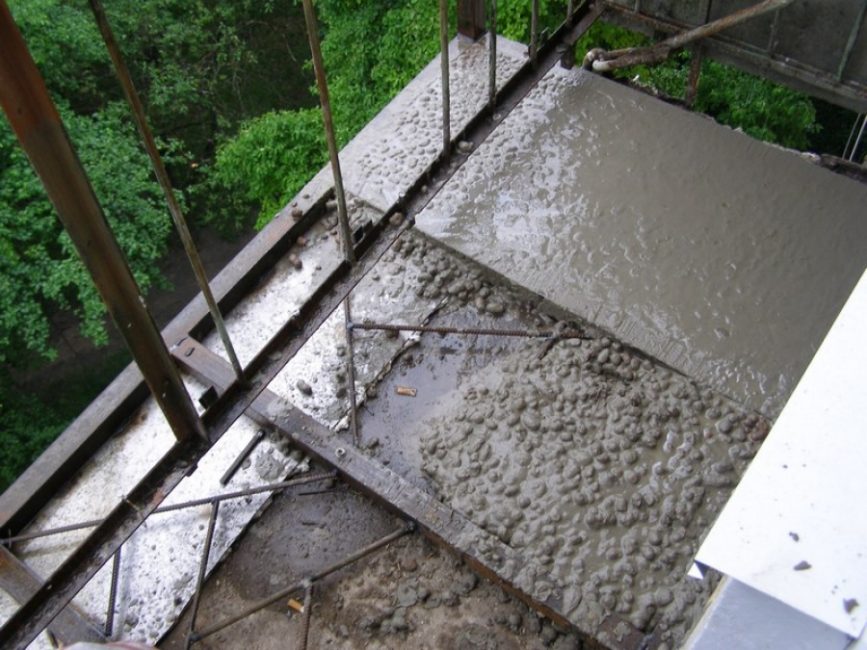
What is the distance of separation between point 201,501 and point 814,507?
2.40 m

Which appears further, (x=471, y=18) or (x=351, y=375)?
(x=471, y=18)

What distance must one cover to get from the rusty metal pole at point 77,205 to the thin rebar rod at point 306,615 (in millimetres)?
987

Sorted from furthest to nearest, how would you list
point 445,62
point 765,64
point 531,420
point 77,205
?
point 765,64, point 531,420, point 445,62, point 77,205

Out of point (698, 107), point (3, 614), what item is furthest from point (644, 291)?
point (698, 107)

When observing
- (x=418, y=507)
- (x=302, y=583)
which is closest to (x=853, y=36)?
(x=418, y=507)

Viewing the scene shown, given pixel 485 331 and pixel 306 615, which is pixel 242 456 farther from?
pixel 485 331

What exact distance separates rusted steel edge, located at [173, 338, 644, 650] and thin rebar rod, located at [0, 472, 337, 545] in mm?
100

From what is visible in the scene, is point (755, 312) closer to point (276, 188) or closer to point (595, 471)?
point (595, 471)

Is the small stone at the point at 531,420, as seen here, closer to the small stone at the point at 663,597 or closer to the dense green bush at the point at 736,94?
the small stone at the point at 663,597

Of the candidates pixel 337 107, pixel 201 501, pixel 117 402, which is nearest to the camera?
pixel 201 501

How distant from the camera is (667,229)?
3.97 metres

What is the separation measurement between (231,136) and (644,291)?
399 inches

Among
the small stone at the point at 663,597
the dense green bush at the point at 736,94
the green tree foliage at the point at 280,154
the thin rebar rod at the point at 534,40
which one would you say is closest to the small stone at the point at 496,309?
the thin rebar rod at the point at 534,40

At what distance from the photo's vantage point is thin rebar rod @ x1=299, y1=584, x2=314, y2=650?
3076 millimetres
